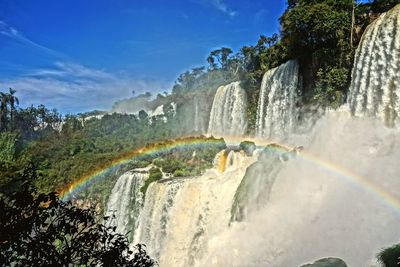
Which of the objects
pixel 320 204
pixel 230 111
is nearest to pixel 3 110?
pixel 230 111

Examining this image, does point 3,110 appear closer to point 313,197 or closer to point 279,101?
point 279,101

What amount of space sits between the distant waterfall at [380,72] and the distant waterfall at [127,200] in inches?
531

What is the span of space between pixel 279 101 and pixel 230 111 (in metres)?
7.64

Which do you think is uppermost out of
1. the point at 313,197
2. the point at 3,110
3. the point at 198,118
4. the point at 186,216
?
the point at 3,110

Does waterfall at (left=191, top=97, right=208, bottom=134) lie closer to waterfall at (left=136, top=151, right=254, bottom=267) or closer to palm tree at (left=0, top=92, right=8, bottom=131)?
waterfall at (left=136, top=151, right=254, bottom=267)

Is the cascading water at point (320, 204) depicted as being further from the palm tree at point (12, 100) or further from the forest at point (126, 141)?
the palm tree at point (12, 100)

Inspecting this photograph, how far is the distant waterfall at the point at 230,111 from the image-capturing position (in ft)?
96.7

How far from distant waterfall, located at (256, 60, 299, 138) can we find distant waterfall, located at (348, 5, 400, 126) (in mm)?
6005

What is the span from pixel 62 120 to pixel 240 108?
5223cm

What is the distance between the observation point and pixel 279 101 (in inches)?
914

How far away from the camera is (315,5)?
20375 mm

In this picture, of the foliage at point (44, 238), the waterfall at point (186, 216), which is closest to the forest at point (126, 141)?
the foliage at point (44, 238)

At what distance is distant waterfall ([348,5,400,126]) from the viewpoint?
14516 mm

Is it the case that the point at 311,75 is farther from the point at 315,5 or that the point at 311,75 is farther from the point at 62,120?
the point at 62,120
